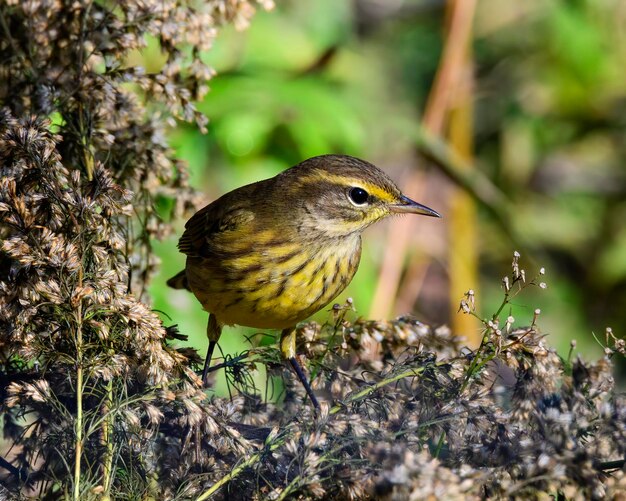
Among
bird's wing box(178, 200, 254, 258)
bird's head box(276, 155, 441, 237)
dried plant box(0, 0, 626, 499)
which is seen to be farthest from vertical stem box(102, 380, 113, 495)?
bird's head box(276, 155, 441, 237)

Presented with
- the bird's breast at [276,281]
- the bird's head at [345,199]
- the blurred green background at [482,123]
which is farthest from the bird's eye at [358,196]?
the blurred green background at [482,123]

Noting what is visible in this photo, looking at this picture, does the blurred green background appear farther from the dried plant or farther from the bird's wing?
the dried plant

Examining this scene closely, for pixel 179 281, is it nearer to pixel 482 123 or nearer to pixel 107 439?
pixel 107 439

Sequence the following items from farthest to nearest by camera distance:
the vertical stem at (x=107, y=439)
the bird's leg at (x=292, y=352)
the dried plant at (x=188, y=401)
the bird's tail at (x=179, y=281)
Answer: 1. the bird's tail at (x=179, y=281)
2. the bird's leg at (x=292, y=352)
3. the vertical stem at (x=107, y=439)
4. the dried plant at (x=188, y=401)

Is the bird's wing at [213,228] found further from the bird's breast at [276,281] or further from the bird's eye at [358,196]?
the bird's eye at [358,196]

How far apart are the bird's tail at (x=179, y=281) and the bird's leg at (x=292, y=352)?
0.72 m

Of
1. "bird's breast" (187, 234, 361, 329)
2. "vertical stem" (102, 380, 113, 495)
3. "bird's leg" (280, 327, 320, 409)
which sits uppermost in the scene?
"bird's breast" (187, 234, 361, 329)

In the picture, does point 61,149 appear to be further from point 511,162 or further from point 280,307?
point 511,162

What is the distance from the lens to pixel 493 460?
198 cm

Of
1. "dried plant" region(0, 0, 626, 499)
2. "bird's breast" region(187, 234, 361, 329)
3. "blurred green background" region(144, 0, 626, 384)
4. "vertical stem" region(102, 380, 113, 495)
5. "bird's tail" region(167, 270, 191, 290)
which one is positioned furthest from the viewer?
"blurred green background" region(144, 0, 626, 384)

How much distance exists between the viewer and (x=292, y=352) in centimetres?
288

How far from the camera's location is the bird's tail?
12.0 ft

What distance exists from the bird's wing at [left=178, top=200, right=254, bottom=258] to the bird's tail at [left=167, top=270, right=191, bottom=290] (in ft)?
0.56

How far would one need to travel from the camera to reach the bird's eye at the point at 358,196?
10.5 feet
